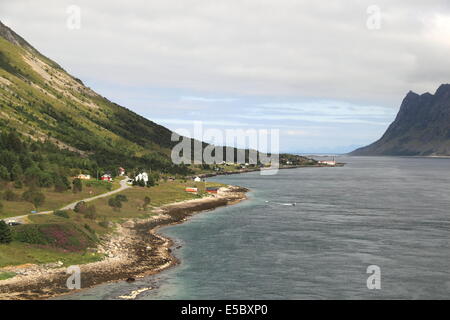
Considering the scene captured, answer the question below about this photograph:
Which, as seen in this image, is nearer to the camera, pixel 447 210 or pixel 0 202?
pixel 0 202

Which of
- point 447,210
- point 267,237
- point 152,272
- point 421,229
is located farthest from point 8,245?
point 447,210

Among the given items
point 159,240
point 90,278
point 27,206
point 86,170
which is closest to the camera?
point 90,278

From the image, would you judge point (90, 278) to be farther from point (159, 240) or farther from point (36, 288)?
point (159, 240)

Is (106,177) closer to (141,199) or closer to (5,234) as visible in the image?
(141,199)

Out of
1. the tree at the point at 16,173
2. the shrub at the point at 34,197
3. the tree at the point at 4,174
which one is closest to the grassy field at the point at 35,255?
the shrub at the point at 34,197

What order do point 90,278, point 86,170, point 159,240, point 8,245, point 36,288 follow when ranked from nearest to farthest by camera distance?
point 36,288 → point 90,278 → point 8,245 → point 159,240 → point 86,170

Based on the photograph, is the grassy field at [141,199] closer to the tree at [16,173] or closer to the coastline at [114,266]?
the coastline at [114,266]

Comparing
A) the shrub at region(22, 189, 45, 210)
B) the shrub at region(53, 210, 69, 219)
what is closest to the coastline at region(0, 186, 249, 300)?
the shrub at region(53, 210, 69, 219)

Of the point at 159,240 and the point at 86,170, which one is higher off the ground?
the point at 86,170
